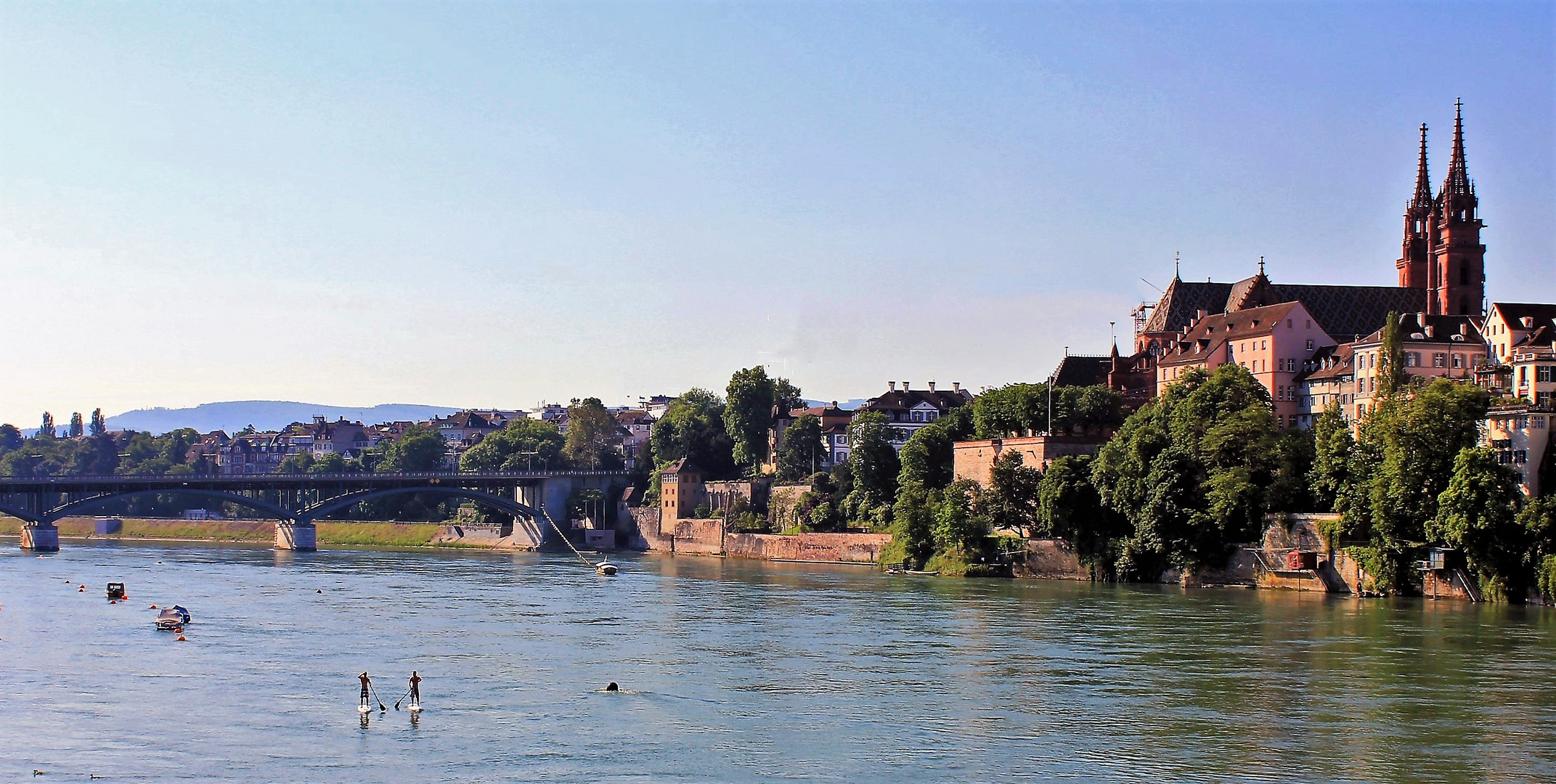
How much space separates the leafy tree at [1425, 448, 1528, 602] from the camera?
62094mm

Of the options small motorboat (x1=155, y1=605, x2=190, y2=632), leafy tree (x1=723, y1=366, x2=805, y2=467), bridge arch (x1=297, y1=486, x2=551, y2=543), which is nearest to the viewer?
small motorboat (x1=155, y1=605, x2=190, y2=632)

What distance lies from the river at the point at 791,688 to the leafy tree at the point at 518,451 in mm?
91857

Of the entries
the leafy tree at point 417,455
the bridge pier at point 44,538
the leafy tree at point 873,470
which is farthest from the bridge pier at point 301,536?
the leafy tree at point 417,455

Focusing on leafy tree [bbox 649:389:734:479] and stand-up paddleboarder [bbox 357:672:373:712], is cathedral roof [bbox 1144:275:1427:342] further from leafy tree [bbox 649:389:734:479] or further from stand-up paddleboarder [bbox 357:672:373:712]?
stand-up paddleboarder [bbox 357:672:373:712]

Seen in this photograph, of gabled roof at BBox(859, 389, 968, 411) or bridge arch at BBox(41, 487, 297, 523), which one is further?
gabled roof at BBox(859, 389, 968, 411)

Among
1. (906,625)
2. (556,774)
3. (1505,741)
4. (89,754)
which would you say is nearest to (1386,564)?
(906,625)

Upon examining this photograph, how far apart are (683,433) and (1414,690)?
10407 centimetres

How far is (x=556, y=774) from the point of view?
31.7m

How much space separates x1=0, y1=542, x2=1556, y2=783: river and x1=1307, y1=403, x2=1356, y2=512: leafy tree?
449cm

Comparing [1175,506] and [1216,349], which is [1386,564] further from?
[1216,349]

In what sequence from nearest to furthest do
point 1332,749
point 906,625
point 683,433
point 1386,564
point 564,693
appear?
point 1332,749 → point 564,693 → point 906,625 → point 1386,564 → point 683,433

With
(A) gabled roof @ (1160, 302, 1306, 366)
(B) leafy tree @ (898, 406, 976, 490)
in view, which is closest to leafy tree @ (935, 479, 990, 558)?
(B) leafy tree @ (898, 406, 976, 490)

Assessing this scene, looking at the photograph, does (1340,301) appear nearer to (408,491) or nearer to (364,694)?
(408,491)

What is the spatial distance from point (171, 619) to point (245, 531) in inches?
3861
